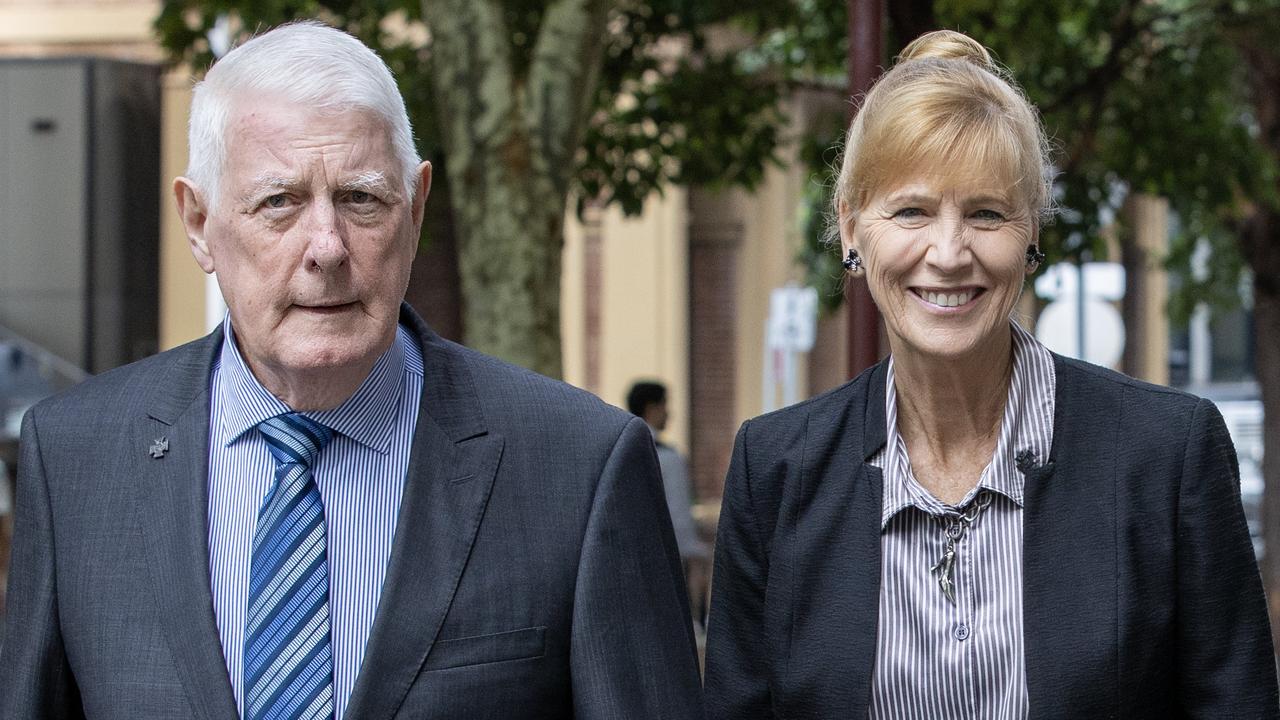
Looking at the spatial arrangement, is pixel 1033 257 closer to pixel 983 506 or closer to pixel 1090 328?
pixel 983 506

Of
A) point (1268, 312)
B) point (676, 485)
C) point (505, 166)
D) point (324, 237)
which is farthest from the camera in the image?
point (1268, 312)

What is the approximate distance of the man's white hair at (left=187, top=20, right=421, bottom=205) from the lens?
2.77m

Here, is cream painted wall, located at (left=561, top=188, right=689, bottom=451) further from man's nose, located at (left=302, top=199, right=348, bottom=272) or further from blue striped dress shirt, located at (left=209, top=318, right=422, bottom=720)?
man's nose, located at (left=302, top=199, right=348, bottom=272)

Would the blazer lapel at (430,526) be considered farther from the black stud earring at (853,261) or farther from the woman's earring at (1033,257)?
the woman's earring at (1033,257)

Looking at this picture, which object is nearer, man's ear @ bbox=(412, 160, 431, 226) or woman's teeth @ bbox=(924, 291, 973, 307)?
man's ear @ bbox=(412, 160, 431, 226)

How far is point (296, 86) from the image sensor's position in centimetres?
277

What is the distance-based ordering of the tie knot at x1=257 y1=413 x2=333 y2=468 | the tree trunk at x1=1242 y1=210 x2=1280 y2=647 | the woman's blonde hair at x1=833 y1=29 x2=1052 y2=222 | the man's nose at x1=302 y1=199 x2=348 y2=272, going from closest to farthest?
the man's nose at x1=302 y1=199 x2=348 y2=272, the tie knot at x1=257 y1=413 x2=333 y2=468, the woman's blonde hair at x1=833 y1=29 x2=1052 y2=222, the tree trunk at x1=1242 y1=210 x2=1280 y2=647

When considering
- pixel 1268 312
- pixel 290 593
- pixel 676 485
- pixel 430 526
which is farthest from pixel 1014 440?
pixel 1268 312

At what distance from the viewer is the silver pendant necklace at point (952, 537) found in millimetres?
3016

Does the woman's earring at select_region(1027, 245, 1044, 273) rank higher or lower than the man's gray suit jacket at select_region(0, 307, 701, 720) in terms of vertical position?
higher

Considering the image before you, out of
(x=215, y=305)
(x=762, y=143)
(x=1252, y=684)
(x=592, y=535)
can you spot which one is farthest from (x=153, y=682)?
(x=215, y=305)

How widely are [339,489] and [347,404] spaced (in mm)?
128

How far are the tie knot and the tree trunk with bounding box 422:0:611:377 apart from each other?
507 cm

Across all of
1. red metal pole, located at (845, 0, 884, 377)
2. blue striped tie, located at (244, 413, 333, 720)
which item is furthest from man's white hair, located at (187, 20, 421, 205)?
red metal pole, located at (845, 0, 884, 377)
